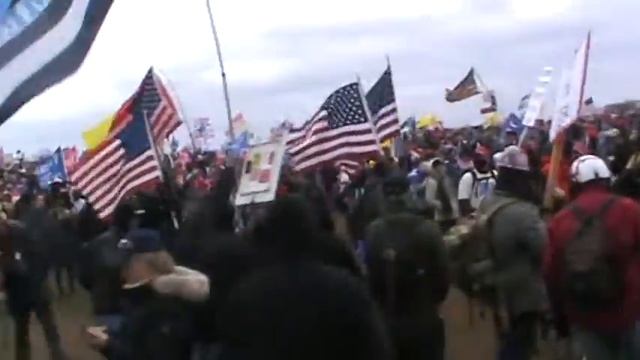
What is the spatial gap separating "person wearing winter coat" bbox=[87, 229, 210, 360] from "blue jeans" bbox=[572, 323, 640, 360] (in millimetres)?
2141

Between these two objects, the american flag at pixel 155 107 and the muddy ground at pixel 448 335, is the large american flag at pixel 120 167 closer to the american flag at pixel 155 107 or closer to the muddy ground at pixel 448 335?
the american flag at pixel 155 107

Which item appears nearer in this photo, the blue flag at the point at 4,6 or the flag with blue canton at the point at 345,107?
the blue flag at the point at 4,6

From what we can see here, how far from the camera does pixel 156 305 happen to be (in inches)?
243

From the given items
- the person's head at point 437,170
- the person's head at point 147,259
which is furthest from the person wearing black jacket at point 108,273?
the person's head at point 437,170

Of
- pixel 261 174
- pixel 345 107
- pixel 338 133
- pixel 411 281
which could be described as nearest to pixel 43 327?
pixel 261 174

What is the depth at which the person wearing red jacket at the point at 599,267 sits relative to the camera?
23.4 ft

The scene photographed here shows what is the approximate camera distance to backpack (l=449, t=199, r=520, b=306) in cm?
862

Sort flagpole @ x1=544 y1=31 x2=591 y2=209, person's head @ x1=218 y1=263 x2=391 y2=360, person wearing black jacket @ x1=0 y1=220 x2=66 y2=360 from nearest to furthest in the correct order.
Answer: person's head @ x1=218 y1=263 x2=391 y2=360
flagpole @ x1=544 y1=31 x2=591 y2=209
person wearing black jacket @ x1=0 y1=220 x2=66 y2=360

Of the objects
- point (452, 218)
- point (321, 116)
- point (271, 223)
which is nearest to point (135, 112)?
point (321, 116)

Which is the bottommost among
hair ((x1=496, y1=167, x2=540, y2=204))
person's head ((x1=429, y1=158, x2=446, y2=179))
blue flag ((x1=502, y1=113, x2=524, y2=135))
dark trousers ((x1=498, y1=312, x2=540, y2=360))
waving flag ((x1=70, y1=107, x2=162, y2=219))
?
blue flag ((x1=502, y1=113, x2=524, y2=135))

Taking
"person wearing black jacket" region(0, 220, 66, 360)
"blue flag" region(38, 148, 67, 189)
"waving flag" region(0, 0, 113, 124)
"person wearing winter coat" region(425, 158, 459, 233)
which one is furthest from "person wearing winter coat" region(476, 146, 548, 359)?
"blue flag" region(38, 148, 67, 189)

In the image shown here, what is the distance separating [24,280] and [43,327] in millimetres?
741

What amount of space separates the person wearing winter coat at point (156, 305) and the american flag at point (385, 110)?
11.6m

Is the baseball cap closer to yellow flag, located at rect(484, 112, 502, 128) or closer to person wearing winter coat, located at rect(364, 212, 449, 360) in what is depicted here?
person wearing winter coat, located at rect(364, 212, 449, 360)
